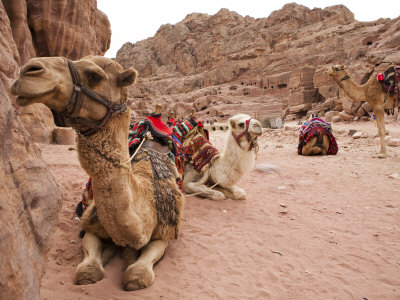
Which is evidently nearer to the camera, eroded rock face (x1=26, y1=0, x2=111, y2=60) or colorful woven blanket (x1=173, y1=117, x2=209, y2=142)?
colorful woven blanket (x1=173, y1=117, x2=209, y2=142)

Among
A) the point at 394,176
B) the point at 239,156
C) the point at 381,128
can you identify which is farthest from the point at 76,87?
the point at 381,128

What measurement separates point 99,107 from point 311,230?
116 inches

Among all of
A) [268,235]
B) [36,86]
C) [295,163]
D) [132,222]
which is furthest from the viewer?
[295,163]

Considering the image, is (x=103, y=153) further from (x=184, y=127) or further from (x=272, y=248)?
(x=184, y=127)

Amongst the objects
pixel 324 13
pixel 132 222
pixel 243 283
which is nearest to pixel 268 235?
pixel 243 283

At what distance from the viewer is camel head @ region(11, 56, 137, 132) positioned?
1264 mm

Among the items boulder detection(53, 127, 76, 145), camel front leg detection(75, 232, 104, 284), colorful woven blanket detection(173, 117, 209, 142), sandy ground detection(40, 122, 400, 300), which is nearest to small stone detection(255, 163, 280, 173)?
sandy ground detection(40, 122, 400, 300)

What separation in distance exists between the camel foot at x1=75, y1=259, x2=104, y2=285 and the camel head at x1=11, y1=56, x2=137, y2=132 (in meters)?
1.04

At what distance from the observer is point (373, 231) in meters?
3.25

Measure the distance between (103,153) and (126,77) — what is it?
0.50 m

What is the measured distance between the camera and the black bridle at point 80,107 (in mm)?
1466

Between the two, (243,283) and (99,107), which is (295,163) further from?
(99,107)

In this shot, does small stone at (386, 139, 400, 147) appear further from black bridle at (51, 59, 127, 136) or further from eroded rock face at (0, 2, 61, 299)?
eroded rock face at (0, 2, 61, 299)

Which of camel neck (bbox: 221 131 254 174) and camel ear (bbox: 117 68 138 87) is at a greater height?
camel ear (bbox: 117 68 138 87)
